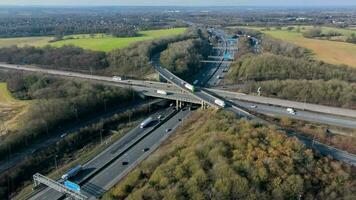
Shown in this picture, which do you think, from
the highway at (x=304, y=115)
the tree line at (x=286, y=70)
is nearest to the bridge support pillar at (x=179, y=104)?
the highway at (x=304, y=115)

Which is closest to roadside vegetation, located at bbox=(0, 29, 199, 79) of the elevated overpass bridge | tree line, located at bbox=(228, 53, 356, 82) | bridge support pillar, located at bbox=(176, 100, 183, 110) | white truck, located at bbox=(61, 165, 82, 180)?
the elevated overpass bridge

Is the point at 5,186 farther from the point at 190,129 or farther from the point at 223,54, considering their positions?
the point at 223,54

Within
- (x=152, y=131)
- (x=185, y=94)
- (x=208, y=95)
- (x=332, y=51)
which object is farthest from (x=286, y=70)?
(x=152, y=131)

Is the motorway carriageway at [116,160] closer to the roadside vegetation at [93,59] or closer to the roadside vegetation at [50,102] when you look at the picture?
the roadside vegetation at [50,102]

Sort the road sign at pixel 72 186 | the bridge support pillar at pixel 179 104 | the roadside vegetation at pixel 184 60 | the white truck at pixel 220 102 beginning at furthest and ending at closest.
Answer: the roadside vegetation at pixel 184 60
the bridge support pillar at pixel 179 104
the white truck at pixel 220 102
the road sign at pixel 72 186

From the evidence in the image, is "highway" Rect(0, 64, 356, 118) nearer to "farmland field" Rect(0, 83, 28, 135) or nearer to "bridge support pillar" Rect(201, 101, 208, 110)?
"bridge support pillar" Rect(201, 101, 208, 110)
